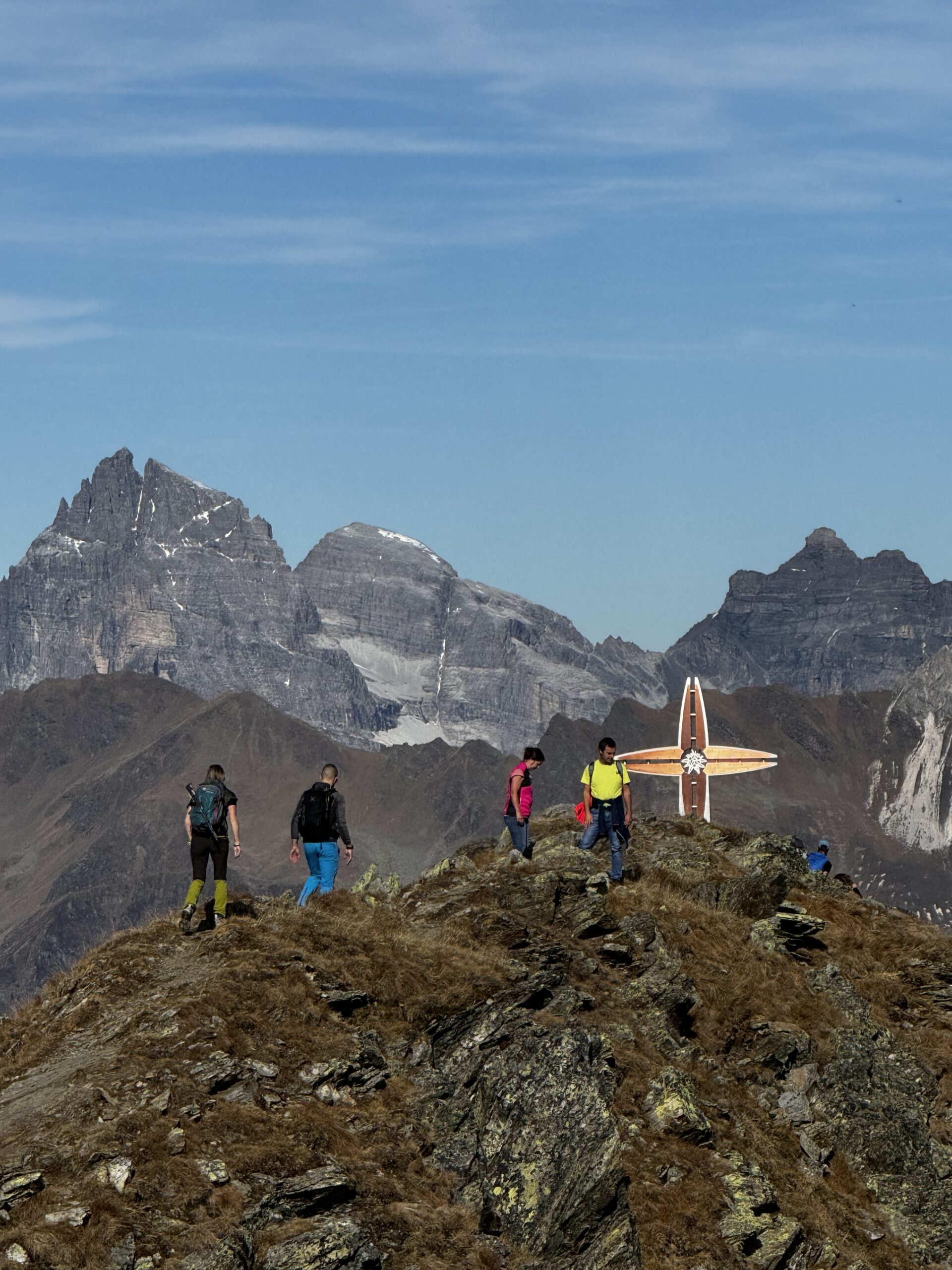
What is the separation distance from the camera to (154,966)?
28.0m

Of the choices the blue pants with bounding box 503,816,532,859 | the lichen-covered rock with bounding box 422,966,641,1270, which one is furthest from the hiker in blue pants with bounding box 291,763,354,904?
the lichen-covered rock with bounding box 422,966,641,1270

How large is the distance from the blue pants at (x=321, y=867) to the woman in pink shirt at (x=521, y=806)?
4708 millimetres

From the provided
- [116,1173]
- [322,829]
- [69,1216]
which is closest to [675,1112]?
[116,1173]

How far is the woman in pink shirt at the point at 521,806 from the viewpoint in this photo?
36.8 metres

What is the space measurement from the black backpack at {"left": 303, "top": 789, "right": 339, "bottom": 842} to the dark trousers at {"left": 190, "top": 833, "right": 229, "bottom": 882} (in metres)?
2.29

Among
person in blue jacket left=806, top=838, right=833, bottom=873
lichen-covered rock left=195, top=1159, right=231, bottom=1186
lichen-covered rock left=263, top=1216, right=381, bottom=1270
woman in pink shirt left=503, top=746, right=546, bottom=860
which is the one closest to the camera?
lichen-covered rock left=263, top=1216, right=381, bottom=1270

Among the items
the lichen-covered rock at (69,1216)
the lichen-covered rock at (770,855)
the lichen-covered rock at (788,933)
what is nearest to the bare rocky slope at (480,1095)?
the lichen-covered rock at (69,1216)

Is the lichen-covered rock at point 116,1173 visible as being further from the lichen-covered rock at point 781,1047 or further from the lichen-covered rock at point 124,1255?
the lichen-covered rock at point 781,1047

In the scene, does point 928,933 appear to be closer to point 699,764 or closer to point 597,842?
point 597,842

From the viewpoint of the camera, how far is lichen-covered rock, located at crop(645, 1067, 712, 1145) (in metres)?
25.2

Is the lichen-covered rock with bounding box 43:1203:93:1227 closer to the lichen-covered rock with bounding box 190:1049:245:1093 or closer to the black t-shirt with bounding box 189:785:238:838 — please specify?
the lichen-covered rock with bounding box 190:1049:245:1093

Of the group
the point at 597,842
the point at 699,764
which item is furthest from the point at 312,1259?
the point at 699,764

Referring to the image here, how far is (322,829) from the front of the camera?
32375 millimetres

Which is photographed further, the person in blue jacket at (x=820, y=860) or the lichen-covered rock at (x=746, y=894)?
the person in blue jacket at (x=820, y=860)
